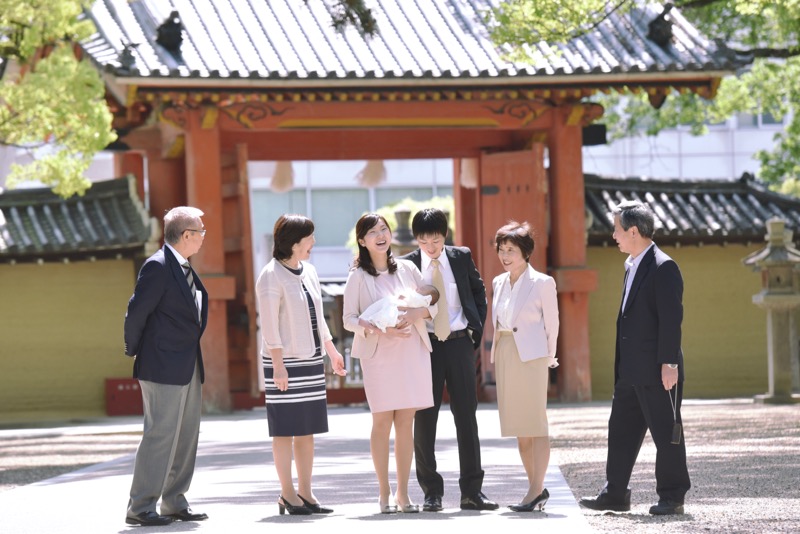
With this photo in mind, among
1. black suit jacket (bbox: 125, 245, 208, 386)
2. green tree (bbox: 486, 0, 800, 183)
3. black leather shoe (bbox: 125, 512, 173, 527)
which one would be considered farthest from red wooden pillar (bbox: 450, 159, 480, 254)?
black leather shoe (bbox: 125, 512, 173, 527)

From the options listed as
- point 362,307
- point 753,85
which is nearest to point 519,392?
point 362,307

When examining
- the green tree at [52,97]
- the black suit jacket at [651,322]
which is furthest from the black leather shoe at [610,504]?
the green tree at [52,97]

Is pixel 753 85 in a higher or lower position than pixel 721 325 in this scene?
higher

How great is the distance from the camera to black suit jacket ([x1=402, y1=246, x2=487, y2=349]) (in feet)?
26.7

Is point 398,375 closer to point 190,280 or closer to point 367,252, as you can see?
point 367,252

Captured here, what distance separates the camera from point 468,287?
27.0 feet

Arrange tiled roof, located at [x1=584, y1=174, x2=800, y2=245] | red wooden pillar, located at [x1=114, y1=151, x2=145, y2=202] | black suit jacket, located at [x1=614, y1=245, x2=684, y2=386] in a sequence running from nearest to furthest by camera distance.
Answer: black suit jacket, located at [x1=614, y1=245, x2=684, y2=386], tiled roof, located at [x1=584, y1=174, x2=800, y2=245], red wooden pillar, located at [x1=114, y1=151, x2=145, y2=202]

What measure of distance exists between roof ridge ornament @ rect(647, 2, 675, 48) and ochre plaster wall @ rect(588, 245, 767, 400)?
3.30 metres

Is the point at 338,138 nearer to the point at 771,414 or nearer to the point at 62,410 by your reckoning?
the point at 62,410

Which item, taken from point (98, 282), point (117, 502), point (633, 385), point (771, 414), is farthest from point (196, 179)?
point (633, 385)

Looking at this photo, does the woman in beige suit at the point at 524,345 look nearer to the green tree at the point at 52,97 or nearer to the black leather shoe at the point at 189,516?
the black leather shoe at the point at 189,516

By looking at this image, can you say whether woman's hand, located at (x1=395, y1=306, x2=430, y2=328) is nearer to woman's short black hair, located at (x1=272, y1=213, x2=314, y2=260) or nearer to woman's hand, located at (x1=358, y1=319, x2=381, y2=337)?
woman's hand, located at (x1=358, y1=319, x2=381, y2=337)

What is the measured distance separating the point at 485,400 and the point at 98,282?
5.10 meters

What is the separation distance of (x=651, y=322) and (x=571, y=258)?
32.0 ft
